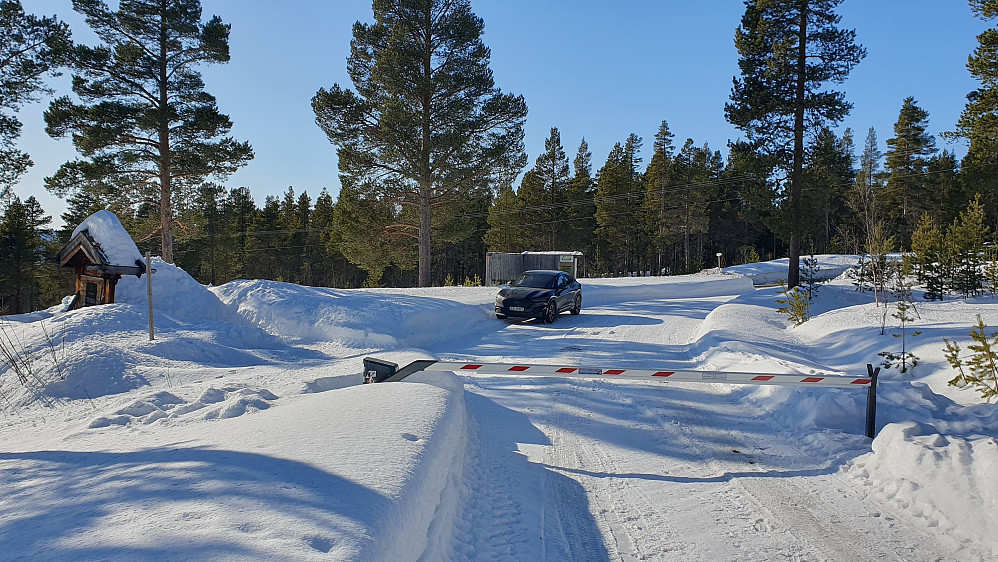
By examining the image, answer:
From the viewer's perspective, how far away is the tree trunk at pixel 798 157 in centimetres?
2367

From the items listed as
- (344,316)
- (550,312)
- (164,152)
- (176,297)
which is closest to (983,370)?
(550,312)

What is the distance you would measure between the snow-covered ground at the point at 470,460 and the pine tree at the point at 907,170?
53284 mm

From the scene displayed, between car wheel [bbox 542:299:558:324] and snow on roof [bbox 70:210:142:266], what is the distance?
11.0 meters

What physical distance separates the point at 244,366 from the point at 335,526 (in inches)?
303

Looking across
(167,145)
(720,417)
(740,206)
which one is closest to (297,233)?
(167,145)

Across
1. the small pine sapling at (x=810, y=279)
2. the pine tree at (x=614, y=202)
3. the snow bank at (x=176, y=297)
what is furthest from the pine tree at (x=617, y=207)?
Answer: the snow bank at (x=176, y=297)

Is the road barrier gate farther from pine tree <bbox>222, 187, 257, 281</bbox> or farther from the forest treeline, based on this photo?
pine tree <bbox>222, 187, 257, 281</bbox>

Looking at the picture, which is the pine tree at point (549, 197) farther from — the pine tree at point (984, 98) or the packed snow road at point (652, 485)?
the packed snow road at point (652, 485)

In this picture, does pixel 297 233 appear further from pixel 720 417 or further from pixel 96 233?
pixel 720 417

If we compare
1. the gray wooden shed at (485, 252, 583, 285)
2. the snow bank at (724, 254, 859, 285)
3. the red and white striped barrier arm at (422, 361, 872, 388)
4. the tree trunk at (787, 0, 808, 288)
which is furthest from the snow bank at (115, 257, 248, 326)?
the snow bank at (724, 254, 859, 285)

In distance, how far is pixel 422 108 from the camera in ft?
88.4

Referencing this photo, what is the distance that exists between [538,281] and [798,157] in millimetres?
14912

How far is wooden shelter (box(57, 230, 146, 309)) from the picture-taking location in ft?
44.3

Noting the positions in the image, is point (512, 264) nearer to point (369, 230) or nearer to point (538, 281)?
point (369, 230)
